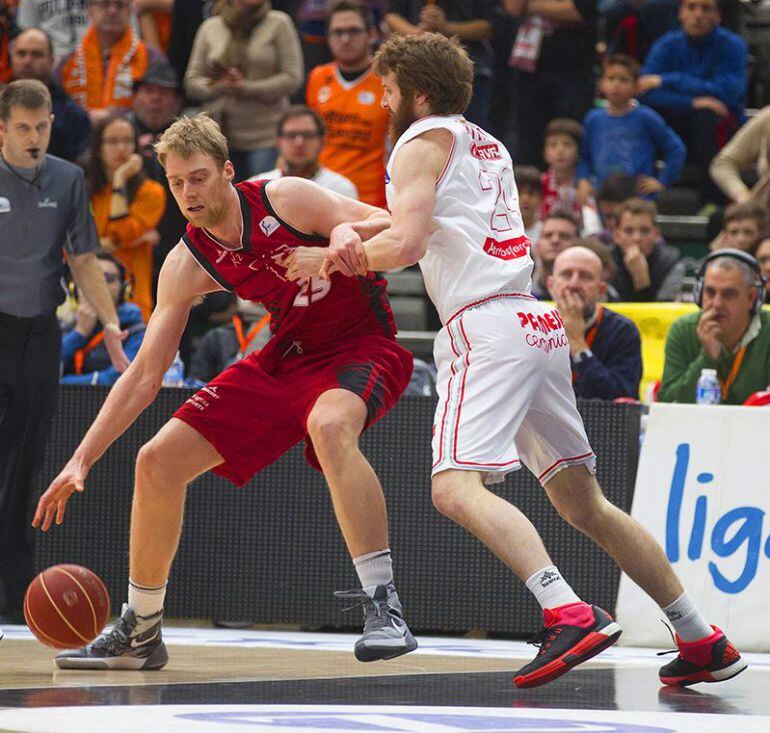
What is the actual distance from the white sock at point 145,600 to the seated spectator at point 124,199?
4.79 metres

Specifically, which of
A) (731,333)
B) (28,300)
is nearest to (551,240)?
(731,333)

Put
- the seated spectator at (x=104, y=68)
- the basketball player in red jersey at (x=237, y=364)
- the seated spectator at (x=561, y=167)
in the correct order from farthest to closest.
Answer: the seated spectator at (x=104, y=68), the seated spectator at (x=561, y=167), the basketball player in red jersey at (x=237, y=364)

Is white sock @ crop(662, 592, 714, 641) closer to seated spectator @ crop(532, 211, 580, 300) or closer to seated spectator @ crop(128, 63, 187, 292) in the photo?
seated spectator @ crop(532, 211, 580, 300)

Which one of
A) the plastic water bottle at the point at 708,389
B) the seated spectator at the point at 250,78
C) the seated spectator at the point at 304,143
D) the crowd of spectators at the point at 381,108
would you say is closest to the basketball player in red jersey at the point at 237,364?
the plastic water bottle at the point at 708,389

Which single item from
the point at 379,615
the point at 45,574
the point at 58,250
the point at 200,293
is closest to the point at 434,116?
the point at 200,293

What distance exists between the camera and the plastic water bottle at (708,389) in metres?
7.61

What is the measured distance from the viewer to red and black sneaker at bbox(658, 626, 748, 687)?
5008mm

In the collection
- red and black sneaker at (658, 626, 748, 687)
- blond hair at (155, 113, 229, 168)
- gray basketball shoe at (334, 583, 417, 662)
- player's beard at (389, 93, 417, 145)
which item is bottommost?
red and black sneaker at (658, 626, 748, 687)

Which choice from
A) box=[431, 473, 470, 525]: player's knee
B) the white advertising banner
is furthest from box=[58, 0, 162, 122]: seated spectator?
box=[431, 473, 470, 525]: player's knee

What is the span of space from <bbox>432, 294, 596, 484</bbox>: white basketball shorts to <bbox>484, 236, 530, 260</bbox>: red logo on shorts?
0.13 metres

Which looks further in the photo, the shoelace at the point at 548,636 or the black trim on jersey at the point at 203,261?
the black trim on jersey at the point at 203,261

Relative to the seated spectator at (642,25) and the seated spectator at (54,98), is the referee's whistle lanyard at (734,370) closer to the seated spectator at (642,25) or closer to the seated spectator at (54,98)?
the seated spectator at (54,98)

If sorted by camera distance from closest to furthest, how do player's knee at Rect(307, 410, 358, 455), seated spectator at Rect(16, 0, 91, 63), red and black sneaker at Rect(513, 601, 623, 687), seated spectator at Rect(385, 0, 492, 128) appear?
red and black sneaker at Rect(513, 601, 623, 687) < player's knee at Rect(307, 410, 358, 455) < seated spectator at Rect(385, 0, 492, 128) < seated spectator at Rect(16, 0, 91, 63)

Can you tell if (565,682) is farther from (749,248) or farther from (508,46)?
(508,46)
